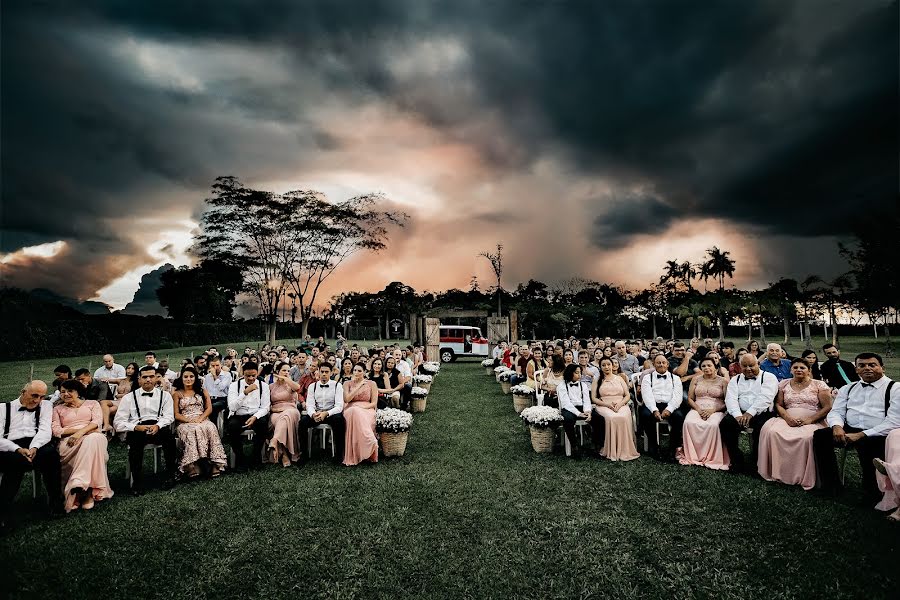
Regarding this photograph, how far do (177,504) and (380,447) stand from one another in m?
2.67

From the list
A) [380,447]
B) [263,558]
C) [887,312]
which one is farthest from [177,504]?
[887,312]

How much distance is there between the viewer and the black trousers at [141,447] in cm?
574

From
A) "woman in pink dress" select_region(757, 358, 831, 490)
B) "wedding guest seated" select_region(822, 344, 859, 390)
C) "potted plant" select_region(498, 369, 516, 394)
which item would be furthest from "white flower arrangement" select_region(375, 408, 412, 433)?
"wedding guest seated" select_region(822, 344, 859, 390)

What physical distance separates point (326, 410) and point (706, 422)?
5.33 meters

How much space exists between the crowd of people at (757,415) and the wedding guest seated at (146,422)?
5.36 m

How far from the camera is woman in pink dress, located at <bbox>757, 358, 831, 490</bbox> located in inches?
208

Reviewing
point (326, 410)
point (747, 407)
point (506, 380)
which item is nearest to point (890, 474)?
point (747, 407)

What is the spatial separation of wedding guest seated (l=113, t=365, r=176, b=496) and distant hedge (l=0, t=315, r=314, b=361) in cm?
1811

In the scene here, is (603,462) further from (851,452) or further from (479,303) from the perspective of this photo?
(479,303)

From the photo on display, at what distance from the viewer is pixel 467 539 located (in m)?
4.15

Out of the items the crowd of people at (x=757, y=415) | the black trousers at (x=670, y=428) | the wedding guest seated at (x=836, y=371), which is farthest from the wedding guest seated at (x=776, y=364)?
the black trousers at (x=670, y=428)

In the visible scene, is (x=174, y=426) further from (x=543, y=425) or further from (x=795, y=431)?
(x=795, y=431)

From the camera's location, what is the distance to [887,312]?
3225cm

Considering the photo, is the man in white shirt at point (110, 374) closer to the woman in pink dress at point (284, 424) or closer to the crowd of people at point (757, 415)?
the woman in pink dress at point (284, 424)
